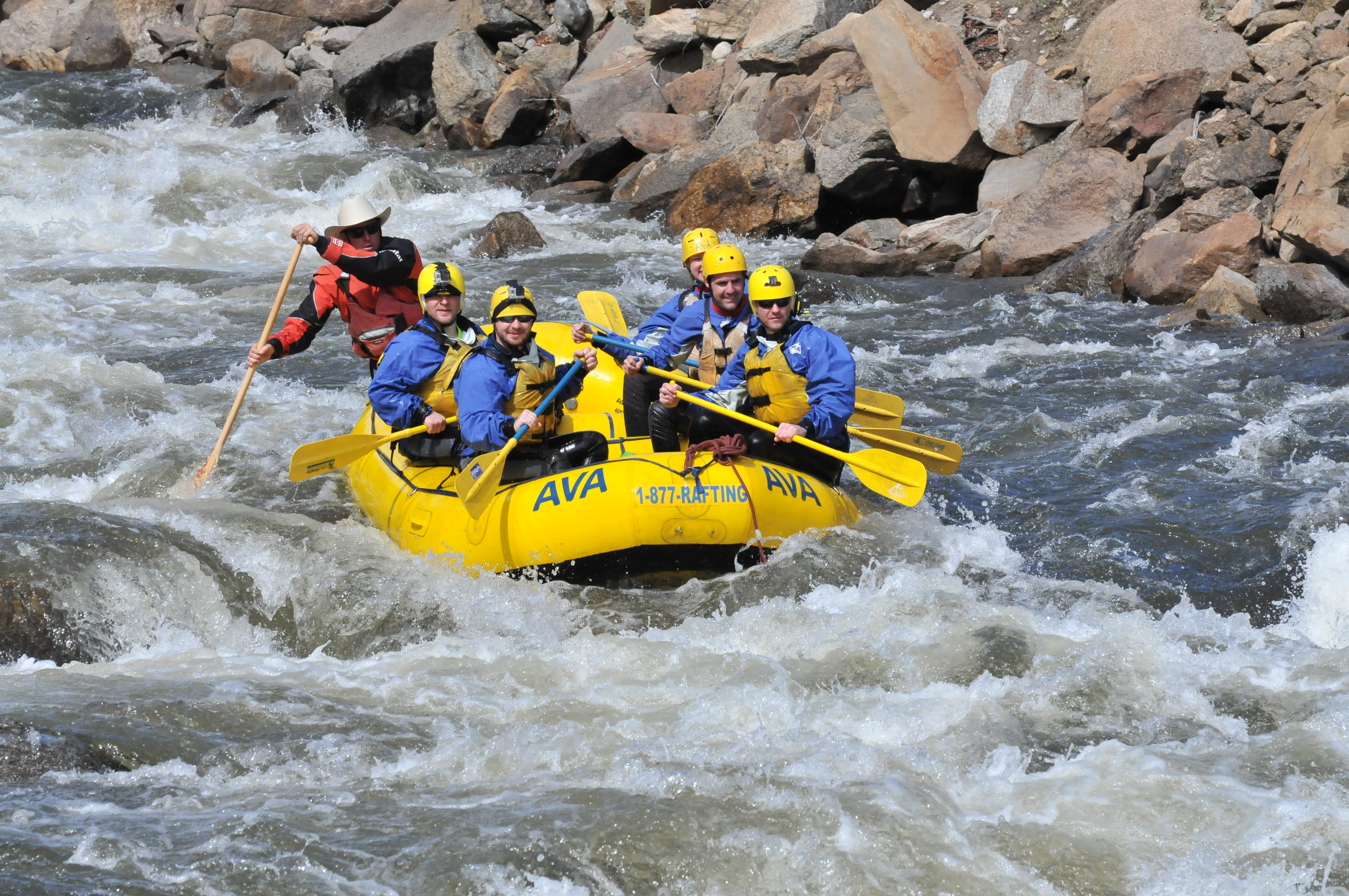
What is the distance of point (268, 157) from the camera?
1792cm

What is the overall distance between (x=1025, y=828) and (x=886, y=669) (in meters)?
1.17

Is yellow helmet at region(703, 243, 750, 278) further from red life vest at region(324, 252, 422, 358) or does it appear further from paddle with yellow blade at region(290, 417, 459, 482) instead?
red life vest at region(324, 252, 422, 358)

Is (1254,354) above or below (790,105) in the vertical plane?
below

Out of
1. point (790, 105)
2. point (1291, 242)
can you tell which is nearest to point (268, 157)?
point (790, 105)

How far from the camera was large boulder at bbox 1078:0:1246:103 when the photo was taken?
12.7 metres

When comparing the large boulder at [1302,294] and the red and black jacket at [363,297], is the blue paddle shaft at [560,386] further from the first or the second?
the large boulder at [1302,294]

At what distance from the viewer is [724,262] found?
6.56m

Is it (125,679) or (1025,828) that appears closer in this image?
(1025,828)

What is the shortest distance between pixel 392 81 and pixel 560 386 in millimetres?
15870

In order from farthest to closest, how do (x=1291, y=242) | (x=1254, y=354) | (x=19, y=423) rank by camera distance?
(x=1291, y=242)
(x=1254, y=354)
(x=19, y=423)

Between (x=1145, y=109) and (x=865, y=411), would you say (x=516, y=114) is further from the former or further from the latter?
(x=865, y=411)

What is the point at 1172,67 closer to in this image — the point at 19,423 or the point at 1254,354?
the point at 1254,354

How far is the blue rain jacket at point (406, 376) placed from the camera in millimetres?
6191

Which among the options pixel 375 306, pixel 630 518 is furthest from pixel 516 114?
pixel 630 518
